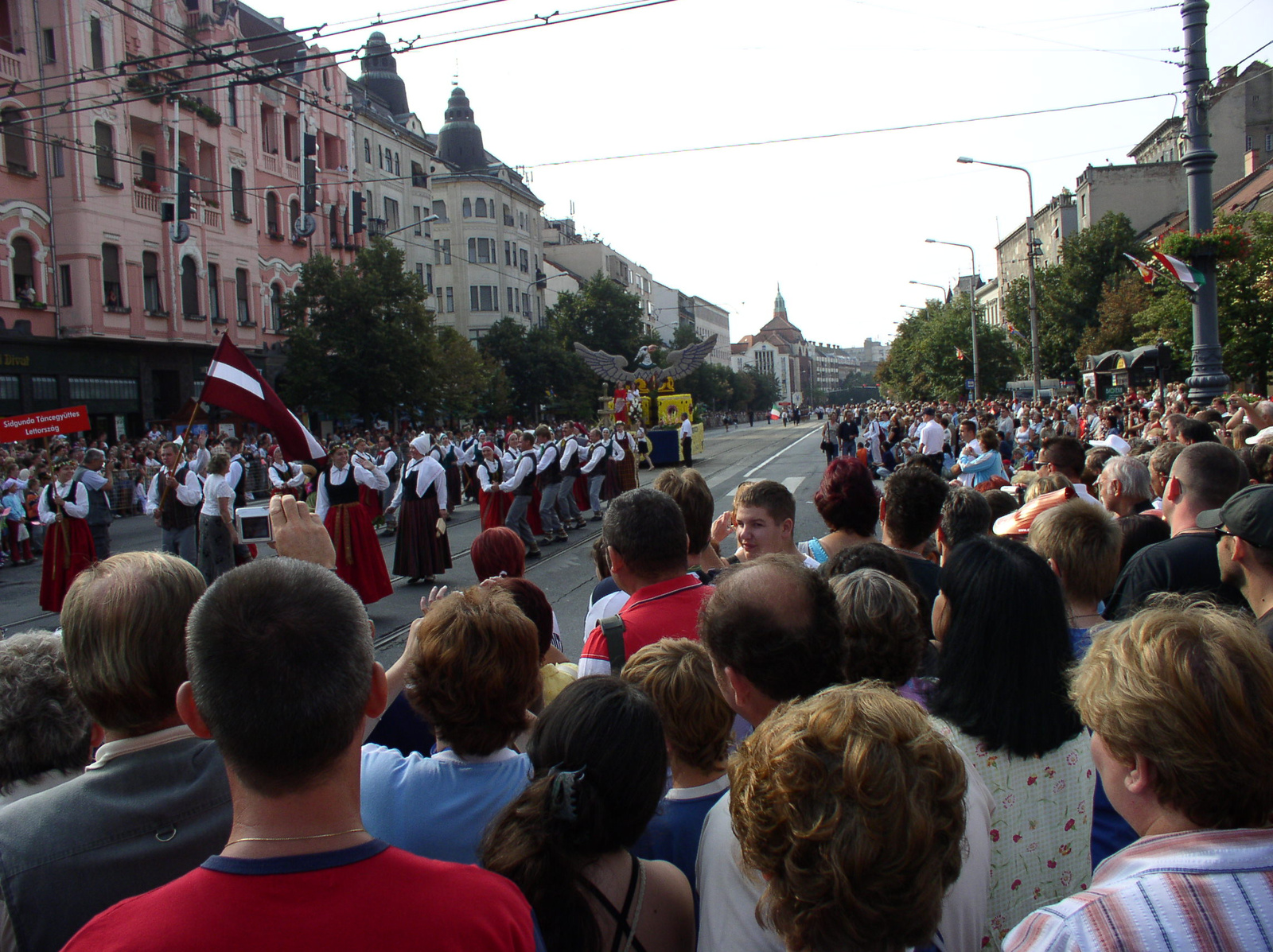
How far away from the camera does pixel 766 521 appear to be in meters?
4.59

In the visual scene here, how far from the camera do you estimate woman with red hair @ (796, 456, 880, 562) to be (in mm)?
4668

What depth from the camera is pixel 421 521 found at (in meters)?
11.2

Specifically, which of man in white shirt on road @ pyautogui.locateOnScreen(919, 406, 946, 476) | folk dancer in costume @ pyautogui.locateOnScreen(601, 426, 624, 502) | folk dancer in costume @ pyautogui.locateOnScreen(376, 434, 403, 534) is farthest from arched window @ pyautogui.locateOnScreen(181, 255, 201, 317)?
man in white shirt on road @ pyautogui.locateOnScreen(919, 406, 946, 476)

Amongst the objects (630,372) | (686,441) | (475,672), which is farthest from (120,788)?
(630,372)

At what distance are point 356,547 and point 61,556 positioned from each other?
12.4ft

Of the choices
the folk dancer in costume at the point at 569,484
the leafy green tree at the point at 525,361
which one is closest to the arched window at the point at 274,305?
the leafy green tree at the point at 525,361

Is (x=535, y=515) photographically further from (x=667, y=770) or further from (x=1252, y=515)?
(x=667, y=770)

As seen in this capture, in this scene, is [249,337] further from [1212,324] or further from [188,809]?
[188,809]

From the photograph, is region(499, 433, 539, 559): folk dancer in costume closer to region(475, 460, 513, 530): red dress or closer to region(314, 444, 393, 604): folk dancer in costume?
region(475, 460, 513, 530): red dress

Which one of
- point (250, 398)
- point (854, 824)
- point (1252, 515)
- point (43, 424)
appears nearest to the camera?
point (854, 824)

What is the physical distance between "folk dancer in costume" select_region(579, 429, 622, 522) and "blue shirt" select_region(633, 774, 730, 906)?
1375 cm

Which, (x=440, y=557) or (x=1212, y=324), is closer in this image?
(x=1212, y=324)

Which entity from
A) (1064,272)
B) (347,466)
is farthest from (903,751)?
(1064,272)

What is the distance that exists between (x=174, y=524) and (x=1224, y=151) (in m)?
51.7
